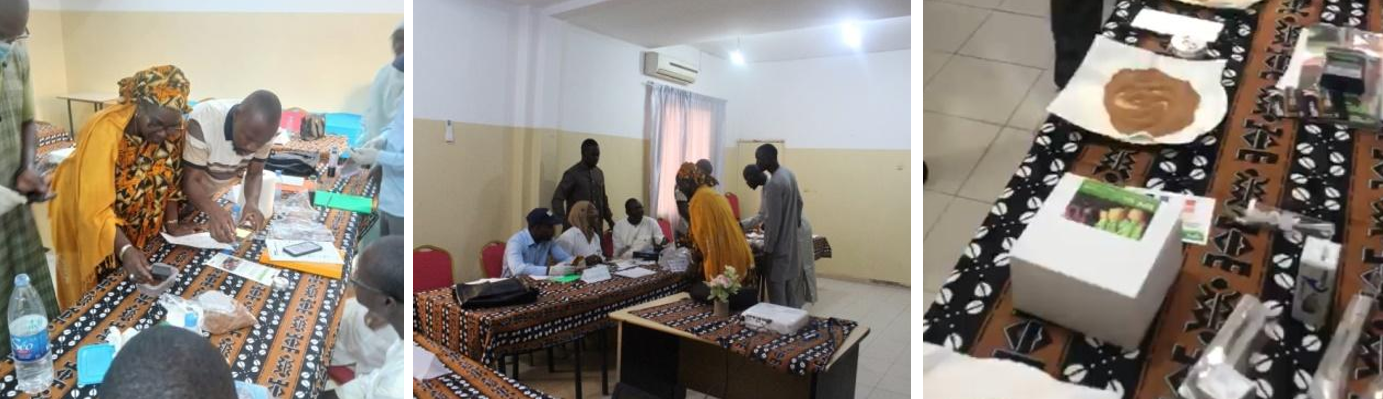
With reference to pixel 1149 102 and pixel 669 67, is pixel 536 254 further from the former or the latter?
pixel 1149 102

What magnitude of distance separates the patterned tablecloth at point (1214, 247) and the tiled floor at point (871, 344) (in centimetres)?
34

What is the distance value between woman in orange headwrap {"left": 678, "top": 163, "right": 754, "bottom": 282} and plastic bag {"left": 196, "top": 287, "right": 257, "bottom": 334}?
834 mm

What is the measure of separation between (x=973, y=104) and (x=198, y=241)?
1326 mm

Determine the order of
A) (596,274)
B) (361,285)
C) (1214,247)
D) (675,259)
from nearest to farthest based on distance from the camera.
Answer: (1214,247) → (361,285) → (675,259) → (596,274)

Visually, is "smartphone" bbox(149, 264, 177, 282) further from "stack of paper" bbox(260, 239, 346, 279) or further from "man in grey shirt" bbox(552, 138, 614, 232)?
"man in grey shirt" bbox(552, 138, 614, 232)

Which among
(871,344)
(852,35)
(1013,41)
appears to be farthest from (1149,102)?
(871,344)

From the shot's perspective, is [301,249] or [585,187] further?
[585,187]

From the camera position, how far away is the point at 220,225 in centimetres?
132

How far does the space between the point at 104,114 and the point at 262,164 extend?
0.25m

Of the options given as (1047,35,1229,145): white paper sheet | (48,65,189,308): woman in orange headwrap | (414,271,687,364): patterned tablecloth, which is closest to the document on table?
(48,65,189,308): woman in orange headwrap

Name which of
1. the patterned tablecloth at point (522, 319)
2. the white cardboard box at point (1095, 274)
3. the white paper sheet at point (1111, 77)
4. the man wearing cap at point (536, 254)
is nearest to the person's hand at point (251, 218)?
the patterned tablecloth at point (522, 319)

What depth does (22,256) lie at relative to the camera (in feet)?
4.10

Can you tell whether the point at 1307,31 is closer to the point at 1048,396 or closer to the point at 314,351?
the point at 1048,396

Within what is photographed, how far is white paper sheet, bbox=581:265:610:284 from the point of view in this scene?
175cm
